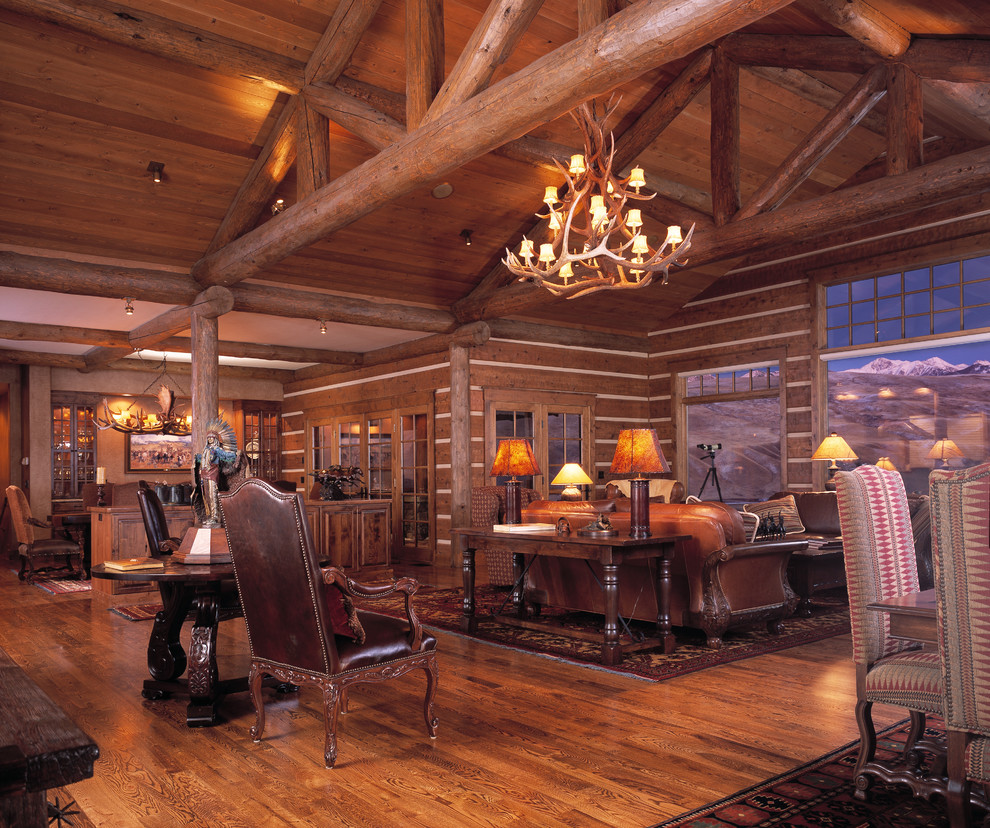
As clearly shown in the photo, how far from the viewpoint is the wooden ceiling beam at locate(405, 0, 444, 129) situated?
516 cm

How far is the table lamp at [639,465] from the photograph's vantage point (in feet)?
17.1

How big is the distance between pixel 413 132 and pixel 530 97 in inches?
45.8

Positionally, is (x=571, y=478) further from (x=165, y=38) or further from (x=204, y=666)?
(x=165, y=38)

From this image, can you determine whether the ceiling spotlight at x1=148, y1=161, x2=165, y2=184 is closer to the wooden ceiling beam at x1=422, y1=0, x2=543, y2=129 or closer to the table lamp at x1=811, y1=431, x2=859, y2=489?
the wooden ceiling beam at x1=422, y1=0, x2=543, y2=129

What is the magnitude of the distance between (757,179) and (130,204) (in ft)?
23.3

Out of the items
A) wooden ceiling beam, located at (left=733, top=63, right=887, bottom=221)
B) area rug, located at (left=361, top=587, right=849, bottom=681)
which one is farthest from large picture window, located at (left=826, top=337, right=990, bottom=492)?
area rug, located at (left=361, top=587, right=849, bottom=681)

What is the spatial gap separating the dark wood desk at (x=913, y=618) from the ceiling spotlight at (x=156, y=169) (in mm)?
6771

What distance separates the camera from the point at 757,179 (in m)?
9.86

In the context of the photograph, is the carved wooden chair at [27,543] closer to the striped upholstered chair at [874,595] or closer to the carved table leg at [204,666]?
the carved table leg at [204,666]

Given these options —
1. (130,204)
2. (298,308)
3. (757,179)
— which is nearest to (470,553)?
(298,308)

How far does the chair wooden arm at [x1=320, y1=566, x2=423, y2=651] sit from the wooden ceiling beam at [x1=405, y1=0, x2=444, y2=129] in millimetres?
3005

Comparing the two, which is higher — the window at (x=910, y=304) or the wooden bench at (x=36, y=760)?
the window at (x=910, y=304)

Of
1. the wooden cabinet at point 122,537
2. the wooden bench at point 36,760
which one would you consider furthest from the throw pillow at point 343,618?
the wooden cabinet at point 122,537

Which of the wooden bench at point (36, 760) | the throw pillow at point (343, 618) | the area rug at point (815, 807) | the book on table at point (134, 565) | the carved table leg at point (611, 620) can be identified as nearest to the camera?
the wooden bench at point (36, 760)
